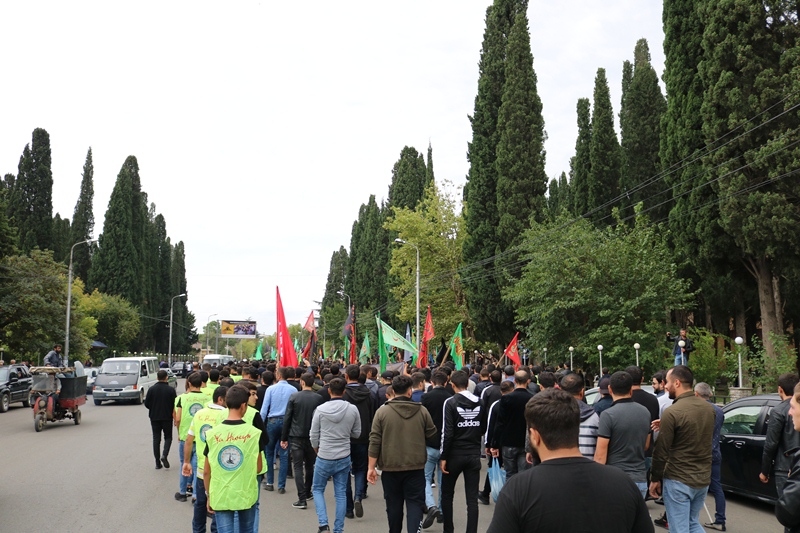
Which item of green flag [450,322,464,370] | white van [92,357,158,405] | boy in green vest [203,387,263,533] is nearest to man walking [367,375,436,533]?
boy in green vest [203,387,263,533]

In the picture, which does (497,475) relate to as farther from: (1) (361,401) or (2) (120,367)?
(2) (120,367)

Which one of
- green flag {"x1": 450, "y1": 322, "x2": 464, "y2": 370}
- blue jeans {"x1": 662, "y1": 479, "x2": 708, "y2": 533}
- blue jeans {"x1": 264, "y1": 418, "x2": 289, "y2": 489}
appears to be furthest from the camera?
green flag {"x1": 450, "y1": 322, "x2": 464, "y2": 370}

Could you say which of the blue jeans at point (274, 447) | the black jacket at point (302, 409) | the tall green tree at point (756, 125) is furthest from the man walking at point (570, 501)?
the tall green tree at point (756, 125)

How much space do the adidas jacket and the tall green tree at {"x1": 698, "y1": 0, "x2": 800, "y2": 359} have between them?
687 inches

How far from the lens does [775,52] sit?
23281 millimetres

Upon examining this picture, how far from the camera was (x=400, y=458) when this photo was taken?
23.9ft

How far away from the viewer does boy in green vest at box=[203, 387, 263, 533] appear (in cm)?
609

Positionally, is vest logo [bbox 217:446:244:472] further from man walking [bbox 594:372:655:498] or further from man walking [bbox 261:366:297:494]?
man walking [bbox 261:366:297:494]

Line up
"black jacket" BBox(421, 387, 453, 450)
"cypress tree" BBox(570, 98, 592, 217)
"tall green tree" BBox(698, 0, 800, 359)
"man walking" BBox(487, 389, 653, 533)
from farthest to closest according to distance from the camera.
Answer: "cypress tree" BBox(570, 98, 592, 217) → "tall green tree" BBox(698, 0, 800, 359) → "black jacket" BBox(421, 387, 453, 450) → "man walking" BBox(487, 389, 653, 533)

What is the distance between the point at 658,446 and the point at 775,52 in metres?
21.2

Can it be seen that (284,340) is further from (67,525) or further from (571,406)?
(571,406)

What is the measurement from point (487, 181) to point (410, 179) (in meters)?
24.9

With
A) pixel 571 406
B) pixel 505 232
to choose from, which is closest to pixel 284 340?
pixel 571 406

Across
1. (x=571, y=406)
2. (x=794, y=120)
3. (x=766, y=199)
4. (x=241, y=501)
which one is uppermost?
(x=794, y=120)
